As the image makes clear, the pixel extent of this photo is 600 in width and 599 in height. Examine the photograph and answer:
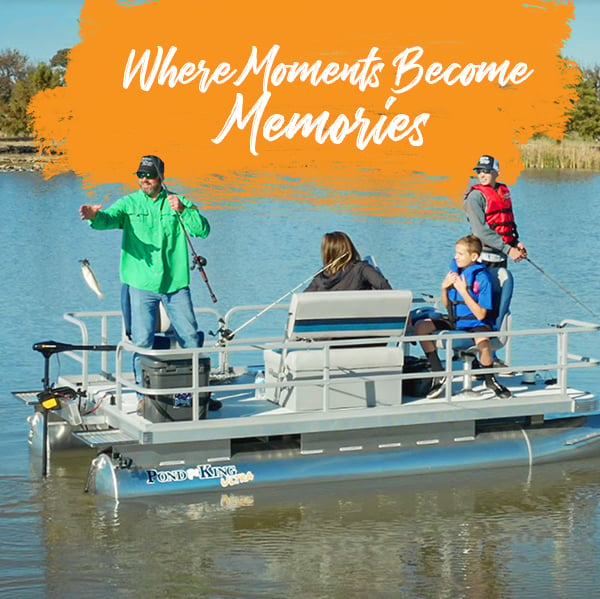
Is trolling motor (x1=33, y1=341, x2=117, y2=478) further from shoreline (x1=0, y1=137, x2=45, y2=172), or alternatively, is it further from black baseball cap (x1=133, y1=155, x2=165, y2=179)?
shoreline (x1=0, y1=137, x2=45, y2=172)

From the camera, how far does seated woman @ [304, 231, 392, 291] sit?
31.1ft

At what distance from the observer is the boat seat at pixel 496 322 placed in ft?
32.0

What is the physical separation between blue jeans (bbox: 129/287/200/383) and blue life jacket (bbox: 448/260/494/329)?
82.0 inches

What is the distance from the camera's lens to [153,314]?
9.28 metres

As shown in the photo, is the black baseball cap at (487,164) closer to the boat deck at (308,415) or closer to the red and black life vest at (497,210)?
the red and black life vest at (497,210)

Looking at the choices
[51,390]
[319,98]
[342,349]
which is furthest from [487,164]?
[319,98]

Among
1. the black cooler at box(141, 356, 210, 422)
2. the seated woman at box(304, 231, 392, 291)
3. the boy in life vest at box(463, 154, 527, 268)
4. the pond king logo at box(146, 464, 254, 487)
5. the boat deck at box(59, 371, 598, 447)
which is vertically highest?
the boy in life vest at box(463, 154, 527, 268)

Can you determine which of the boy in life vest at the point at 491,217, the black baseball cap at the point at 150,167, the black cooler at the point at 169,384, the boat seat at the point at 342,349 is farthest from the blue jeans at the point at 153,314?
the boy in life vest at the point at 491,217

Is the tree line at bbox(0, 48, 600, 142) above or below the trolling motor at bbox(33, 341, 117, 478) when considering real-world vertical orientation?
above

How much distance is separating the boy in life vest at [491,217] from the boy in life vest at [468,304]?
56 cm

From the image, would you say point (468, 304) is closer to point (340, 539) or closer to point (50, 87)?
point (340, 539)

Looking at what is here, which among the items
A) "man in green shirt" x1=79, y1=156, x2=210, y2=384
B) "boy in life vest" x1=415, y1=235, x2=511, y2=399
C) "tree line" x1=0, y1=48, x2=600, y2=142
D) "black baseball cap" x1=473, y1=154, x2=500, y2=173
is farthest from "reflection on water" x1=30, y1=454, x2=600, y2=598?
"tree line" x1=0, y1=48, x2=600, y2=142

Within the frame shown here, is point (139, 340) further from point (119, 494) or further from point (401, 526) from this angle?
point (401, 526)

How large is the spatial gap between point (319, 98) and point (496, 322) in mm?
35806
